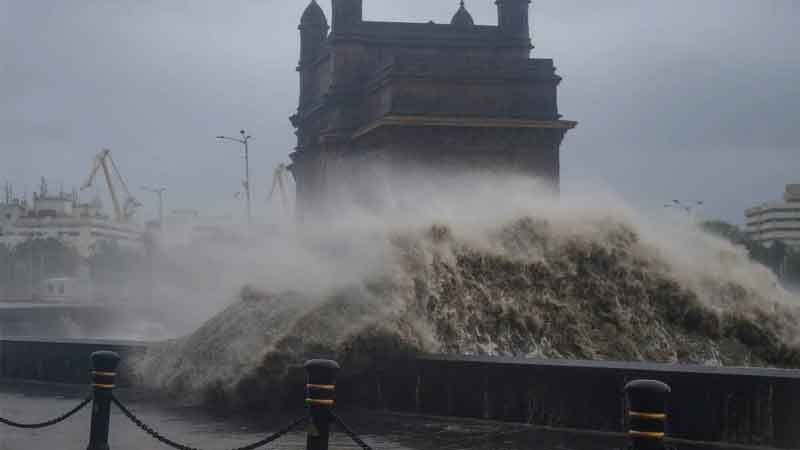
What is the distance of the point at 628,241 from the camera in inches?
669

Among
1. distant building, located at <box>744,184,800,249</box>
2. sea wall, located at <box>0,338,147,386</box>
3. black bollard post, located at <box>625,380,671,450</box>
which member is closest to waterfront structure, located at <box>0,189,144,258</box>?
distant building, located at <box>744,184,800,249</box>

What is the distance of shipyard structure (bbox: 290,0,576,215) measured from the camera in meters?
30.3

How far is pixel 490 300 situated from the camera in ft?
49.7

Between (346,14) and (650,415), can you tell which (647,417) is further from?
(346,14)

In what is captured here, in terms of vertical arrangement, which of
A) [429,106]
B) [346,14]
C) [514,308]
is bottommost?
[514,308]

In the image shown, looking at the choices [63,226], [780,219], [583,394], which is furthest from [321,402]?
[63,226]

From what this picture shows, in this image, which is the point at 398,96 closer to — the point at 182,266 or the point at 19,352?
the point at 182,266

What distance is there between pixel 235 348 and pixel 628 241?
7196mm

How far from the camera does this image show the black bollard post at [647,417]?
5.68 m

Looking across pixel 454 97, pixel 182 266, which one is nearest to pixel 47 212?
pixel 182 266

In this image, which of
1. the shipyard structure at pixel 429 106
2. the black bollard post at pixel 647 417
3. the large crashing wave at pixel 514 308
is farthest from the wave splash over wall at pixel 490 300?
the shipyard structure at pixel 429 106

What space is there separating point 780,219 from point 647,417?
148 metres

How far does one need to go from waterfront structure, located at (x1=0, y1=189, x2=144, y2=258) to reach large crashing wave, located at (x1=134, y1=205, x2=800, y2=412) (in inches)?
5367

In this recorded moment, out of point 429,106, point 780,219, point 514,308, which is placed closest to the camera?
point 514,308
